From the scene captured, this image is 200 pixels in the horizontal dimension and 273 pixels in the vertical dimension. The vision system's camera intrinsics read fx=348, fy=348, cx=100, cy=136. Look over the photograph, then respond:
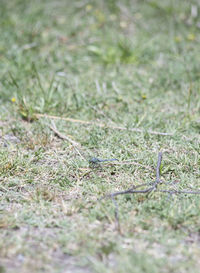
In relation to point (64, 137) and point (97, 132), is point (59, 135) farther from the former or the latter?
point (97, 132)

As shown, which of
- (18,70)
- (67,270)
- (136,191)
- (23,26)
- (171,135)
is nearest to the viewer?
(67,270)

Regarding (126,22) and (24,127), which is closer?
(24,127)

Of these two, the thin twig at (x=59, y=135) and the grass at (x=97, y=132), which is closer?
the grass at (x=97, y=132)

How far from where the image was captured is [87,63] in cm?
394

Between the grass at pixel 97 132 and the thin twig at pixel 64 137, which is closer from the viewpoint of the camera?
the grass at pixel 97 132

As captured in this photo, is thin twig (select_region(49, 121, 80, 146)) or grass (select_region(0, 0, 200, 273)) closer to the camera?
grass (select_region(0, 0, 200, 273))

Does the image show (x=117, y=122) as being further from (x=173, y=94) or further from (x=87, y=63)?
(x=87, y=63)

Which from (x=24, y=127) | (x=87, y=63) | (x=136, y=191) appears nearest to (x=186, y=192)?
(x=136, y=191)

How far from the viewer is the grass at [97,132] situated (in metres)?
1.66

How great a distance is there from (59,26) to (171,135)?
260 centimetres

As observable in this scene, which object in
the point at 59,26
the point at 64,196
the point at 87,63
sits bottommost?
the point at 64,196

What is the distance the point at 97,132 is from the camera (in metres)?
2.77

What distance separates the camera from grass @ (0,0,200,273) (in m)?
1.66

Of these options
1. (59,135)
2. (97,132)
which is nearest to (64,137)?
(59,135)
